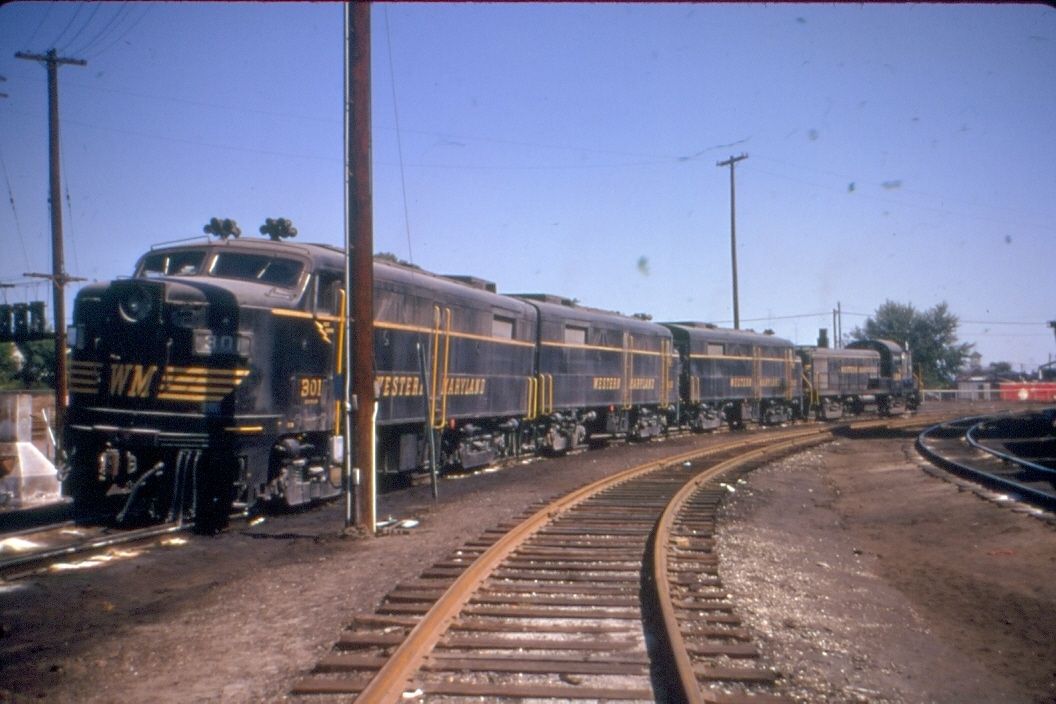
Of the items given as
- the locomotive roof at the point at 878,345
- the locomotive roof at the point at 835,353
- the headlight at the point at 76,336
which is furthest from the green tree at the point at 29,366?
the locomotive roof at the point at 878,345

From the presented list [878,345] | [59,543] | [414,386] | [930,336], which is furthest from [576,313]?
[930,336]

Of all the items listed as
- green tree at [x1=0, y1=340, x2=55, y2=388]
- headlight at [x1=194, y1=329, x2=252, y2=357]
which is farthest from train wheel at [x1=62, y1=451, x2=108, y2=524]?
green tree at [x1=0, y1=340, x2=55, y2=388]

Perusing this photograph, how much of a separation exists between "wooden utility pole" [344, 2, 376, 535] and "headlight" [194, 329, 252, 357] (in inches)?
46.3

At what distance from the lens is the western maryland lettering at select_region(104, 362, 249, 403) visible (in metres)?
9.43

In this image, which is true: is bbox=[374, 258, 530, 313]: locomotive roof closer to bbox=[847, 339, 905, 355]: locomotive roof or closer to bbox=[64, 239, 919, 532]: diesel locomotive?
bbox=[64, 239, 919, 532]: diesel locomotive

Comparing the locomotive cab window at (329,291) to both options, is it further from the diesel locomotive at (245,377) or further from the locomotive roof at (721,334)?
the locomotive roof at (721,334)

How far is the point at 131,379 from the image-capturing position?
9.69 meters

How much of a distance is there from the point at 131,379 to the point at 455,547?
13.7ft

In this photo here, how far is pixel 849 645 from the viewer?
5.81 meters

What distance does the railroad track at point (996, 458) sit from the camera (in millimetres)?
13070

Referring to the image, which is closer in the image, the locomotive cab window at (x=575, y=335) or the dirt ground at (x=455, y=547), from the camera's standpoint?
the dirt ground at (x=455, y=547)

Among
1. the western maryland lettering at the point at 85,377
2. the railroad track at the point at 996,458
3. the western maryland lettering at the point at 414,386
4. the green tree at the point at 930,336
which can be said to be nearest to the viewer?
the western maryland lettering at the point at 85,377

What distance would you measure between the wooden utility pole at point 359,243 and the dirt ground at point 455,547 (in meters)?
0.96

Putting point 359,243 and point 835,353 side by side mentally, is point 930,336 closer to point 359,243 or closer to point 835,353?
point 835,353
